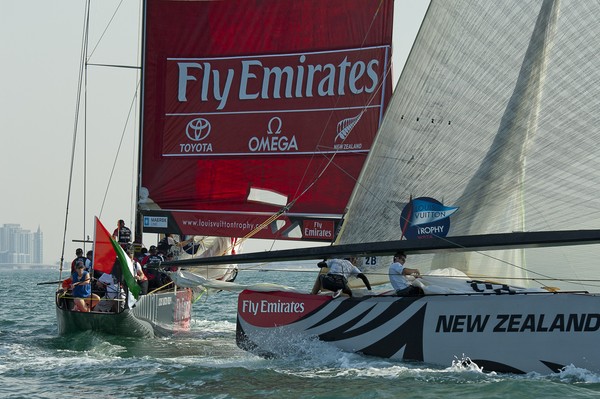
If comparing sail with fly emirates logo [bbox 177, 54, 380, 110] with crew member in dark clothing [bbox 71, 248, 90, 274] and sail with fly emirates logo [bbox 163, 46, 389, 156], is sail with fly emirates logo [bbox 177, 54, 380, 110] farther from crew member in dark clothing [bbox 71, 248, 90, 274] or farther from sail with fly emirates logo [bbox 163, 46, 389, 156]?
crew member in dark clothing [bbox 71, 248, 90, 274]

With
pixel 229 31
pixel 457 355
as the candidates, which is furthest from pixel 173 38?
pixel 457 355

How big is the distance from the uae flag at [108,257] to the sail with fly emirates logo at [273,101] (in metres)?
4.20

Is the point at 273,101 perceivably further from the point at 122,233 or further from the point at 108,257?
the point at 108,257

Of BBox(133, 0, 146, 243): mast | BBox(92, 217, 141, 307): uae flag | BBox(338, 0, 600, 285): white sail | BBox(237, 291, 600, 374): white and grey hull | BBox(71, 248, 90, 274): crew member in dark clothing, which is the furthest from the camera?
BBox(133, 0, 146, 243): mast

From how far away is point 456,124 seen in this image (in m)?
12.9

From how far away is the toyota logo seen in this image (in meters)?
20.3

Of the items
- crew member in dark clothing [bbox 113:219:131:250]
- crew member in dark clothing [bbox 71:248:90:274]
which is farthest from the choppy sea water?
crew member in dark clothing [bbox 113:219:131:250]

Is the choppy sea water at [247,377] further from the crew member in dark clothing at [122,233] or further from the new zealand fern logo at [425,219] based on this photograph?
the crew member in dark clothing at [122,233]

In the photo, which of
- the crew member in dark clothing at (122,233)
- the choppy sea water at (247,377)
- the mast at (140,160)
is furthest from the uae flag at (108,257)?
the mast at (140,160)

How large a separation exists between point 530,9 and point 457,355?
4003 millimetres

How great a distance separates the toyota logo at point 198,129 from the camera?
798 inches

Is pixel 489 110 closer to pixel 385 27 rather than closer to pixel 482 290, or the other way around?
pixel 482 290

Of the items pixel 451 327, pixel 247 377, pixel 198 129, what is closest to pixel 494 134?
pixel 451 327

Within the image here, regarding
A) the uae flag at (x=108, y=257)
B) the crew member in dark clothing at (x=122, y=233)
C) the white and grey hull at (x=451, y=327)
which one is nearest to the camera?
the white and grey hull at (x=451, y=327)
